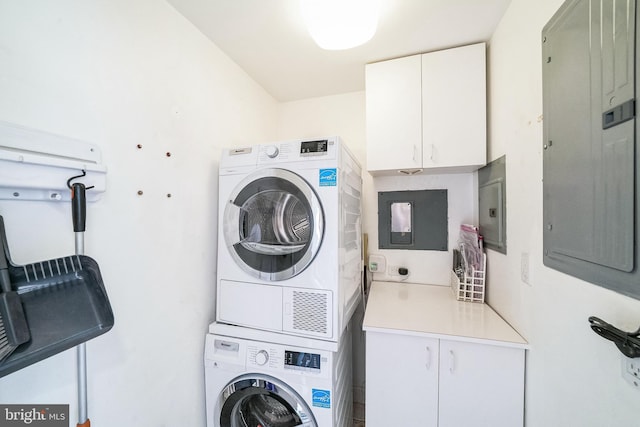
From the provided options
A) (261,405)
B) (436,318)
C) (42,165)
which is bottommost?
(261,405)

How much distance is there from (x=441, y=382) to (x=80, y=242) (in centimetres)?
159

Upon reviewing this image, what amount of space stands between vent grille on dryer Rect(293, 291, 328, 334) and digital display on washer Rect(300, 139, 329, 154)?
692 mm

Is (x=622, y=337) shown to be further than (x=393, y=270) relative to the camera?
No

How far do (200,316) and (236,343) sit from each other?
0.28 metres

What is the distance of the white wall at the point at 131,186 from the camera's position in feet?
2.42

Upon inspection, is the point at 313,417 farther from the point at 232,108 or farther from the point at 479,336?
the point at 232,108

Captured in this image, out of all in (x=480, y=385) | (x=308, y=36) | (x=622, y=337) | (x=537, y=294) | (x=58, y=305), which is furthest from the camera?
(x=308, y=36)

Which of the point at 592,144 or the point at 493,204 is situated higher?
the point at 592,144

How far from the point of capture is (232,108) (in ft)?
5.40

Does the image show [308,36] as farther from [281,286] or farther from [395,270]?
[395,270]

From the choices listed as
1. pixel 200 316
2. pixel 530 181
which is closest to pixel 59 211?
pixel 200 316

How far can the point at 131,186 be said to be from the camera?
3.26ft

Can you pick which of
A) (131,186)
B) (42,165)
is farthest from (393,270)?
(42,165)

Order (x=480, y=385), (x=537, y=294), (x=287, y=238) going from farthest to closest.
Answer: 1. (x=287, y=238)
2. (x=480, y=385)
3. (x=537, y=294)
